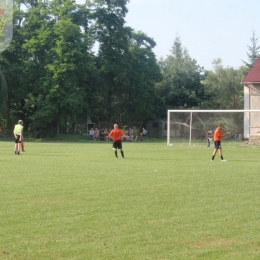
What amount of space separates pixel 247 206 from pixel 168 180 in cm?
521

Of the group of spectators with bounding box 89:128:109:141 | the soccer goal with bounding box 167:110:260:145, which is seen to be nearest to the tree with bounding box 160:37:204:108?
the group of spectators with bounding box 89:128:109:141

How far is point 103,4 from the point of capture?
64.9 m

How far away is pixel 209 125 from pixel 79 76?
1943 cm

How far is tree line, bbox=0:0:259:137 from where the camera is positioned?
58.2 metres

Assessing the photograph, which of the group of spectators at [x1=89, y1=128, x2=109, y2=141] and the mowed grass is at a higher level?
the group of spectators at [x1=89, y1=128, x2=109, y2=141]

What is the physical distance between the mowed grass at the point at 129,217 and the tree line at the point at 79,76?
41.2 metres

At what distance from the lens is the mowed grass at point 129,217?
776cm

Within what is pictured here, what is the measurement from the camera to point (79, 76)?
6016 cm

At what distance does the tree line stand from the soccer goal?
1464 centimetres

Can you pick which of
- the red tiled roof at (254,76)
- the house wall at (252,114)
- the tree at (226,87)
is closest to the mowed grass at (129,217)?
the house wall at (252,114)

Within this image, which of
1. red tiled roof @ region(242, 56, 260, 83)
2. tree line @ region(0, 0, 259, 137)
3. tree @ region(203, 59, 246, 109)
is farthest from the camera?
tree @ region(203, 59, 246, 109)

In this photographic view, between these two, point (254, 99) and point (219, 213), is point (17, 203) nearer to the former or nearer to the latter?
point (219, 213)

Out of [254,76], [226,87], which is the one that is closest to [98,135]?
[254,76]

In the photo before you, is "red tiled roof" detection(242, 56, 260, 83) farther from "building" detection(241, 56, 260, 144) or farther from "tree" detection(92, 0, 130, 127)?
"tree" detection(92, 0, 130, 127)
